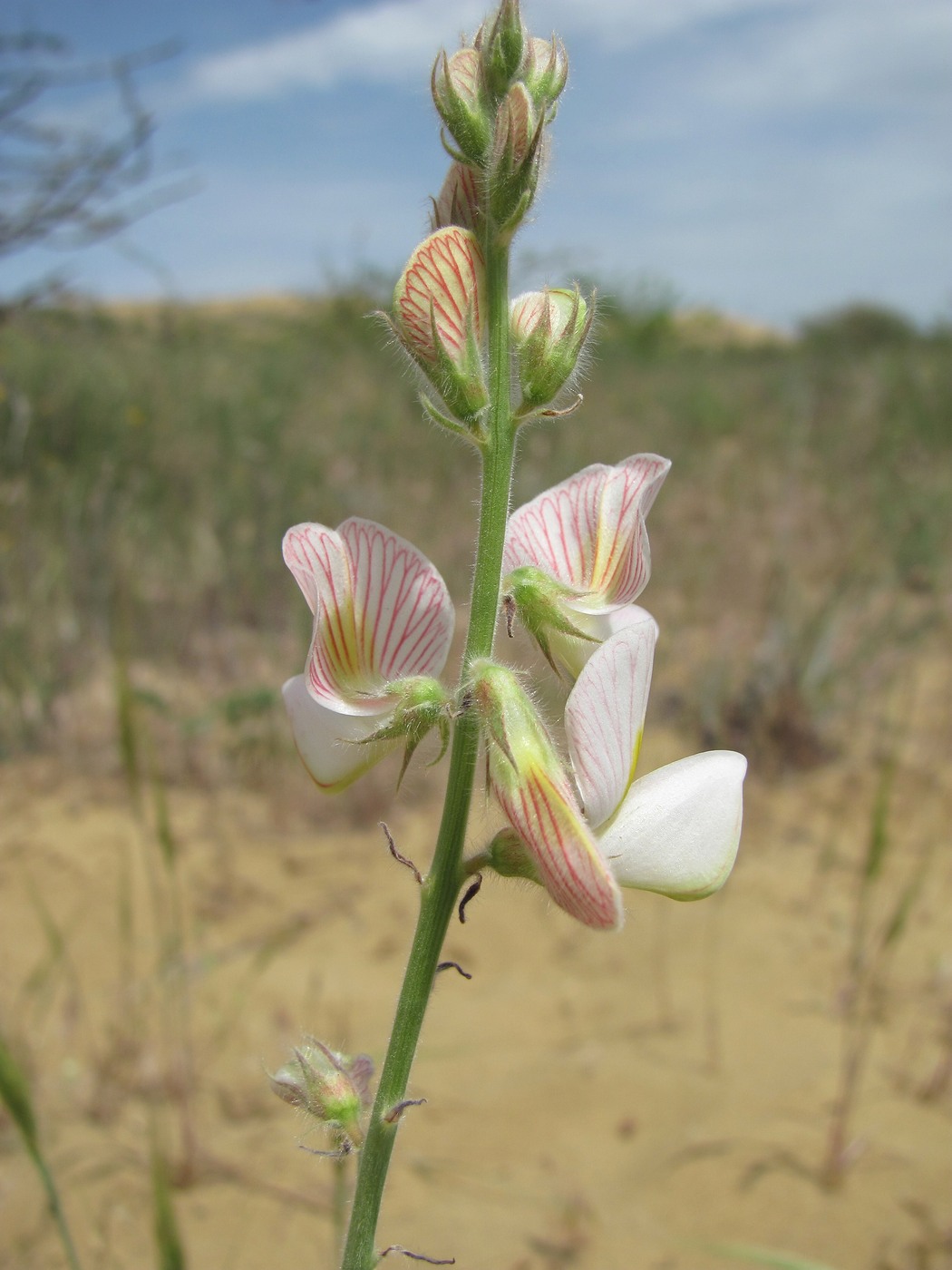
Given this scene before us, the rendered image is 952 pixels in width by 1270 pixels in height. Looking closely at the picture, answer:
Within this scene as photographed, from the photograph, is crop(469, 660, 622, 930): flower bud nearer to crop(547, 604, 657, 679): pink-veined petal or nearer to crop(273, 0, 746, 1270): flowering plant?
crop(273, 0, 746, 1270): flowering plant

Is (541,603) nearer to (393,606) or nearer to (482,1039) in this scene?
(393,606)

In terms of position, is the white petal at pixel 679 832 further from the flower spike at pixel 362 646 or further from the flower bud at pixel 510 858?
the flower spike at pixel 362 646

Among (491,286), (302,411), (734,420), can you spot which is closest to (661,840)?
(491,286)

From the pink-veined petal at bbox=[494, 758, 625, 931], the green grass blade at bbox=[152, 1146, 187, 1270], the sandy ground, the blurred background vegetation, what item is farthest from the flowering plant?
the blurred background vegetation

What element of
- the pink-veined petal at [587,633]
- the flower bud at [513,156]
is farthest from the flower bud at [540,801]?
the flower bud at [513,156]

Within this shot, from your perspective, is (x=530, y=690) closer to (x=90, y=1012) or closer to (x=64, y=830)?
(x=90, y=1012)

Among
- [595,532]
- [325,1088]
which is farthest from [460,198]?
[325,1088]
